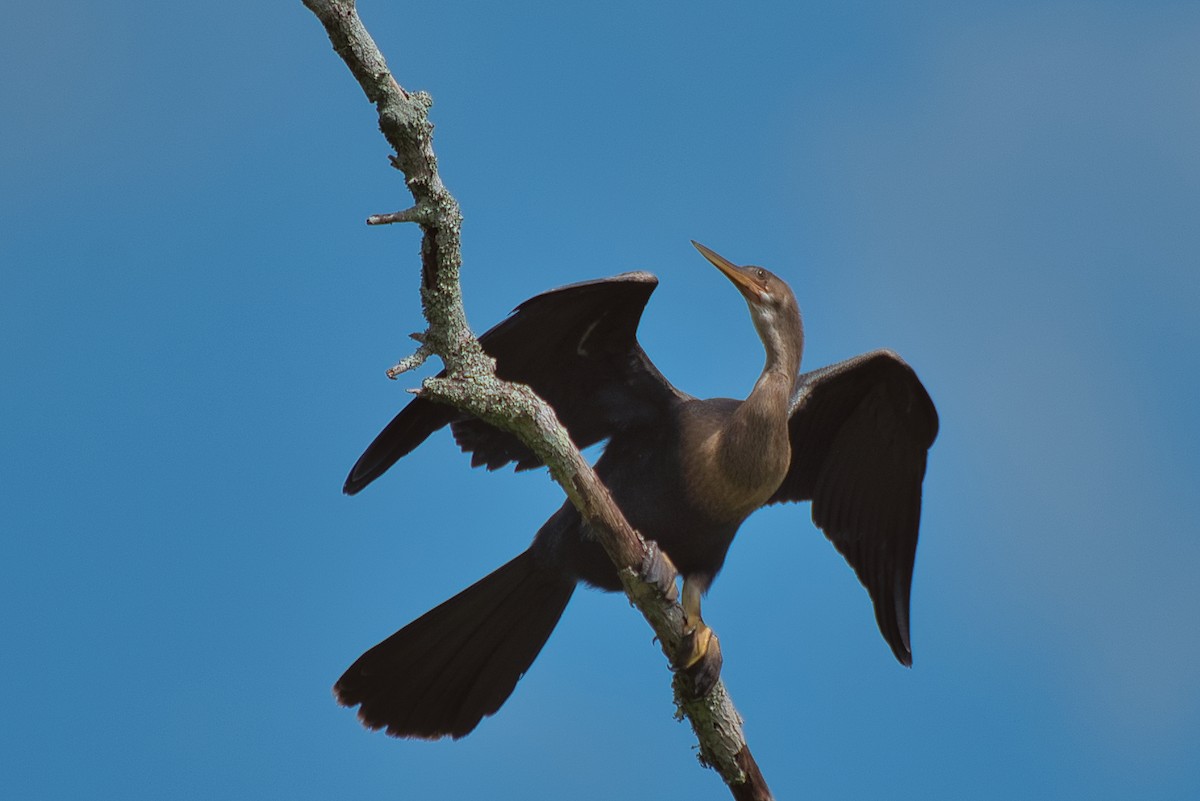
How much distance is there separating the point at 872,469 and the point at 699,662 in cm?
163

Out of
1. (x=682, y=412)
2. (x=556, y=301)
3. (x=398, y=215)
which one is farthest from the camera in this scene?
(x=682, y=412)

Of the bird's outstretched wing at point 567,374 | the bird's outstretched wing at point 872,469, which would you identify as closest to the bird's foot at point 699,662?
the bird's outstretched wing at point 567,374

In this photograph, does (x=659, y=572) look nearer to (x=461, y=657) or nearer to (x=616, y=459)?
(x=616, y=459)

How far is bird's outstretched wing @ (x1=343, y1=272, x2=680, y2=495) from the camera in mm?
4566

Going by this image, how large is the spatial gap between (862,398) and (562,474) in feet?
6.60

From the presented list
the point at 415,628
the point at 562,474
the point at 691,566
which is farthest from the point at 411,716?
the point at 562,474

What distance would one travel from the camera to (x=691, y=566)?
4754 millimetres

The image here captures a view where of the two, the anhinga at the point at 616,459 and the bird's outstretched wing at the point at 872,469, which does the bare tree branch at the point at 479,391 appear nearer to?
the anhinga at the point at 616,459

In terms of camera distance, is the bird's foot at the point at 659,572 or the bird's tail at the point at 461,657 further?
the bird's tail at the point at 461,657

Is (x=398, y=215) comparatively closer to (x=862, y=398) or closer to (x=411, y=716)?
(x=411, y=716)

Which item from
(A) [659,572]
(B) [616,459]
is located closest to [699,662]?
(A) [659,572]

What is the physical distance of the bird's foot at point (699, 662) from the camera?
168 inches

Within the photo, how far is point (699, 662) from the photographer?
4.27 meters

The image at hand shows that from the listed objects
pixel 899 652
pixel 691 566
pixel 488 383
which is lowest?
pixel 899 652
